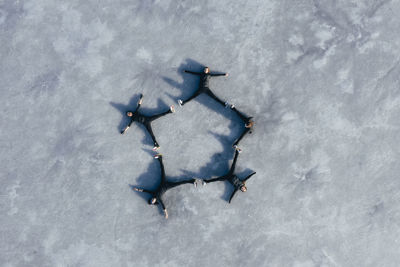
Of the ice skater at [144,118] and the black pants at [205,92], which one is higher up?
the black pants at [205,92]

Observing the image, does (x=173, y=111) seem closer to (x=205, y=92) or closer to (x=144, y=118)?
(x=144, y=118)

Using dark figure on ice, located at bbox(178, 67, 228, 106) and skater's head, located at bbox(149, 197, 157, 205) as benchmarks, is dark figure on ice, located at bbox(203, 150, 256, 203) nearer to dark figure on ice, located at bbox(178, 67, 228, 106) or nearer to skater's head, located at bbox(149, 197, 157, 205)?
skater's head, located at bbox(149, 197, 157, 205)

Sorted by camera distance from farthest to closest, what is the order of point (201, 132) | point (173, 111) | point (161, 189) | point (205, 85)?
point (201, 132)
point (173, 111)
point (161, 189)
point (205, 85)

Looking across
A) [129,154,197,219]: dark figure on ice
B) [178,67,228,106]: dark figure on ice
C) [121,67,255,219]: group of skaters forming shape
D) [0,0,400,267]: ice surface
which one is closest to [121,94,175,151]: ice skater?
[121,67,255,219]: group of skaters forming shape

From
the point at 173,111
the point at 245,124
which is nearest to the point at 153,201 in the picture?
the point at 173,111

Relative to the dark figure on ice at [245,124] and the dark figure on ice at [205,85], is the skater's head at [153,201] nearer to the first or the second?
the dark figure on ice at [245,124]

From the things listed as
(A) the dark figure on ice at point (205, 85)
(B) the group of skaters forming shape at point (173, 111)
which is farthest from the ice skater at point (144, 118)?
(A) the dark figure on ice at point (205, 85)

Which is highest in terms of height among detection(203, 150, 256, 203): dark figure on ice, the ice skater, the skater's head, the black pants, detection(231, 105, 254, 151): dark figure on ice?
the black pants

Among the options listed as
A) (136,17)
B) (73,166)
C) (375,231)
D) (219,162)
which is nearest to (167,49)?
(136,17)
